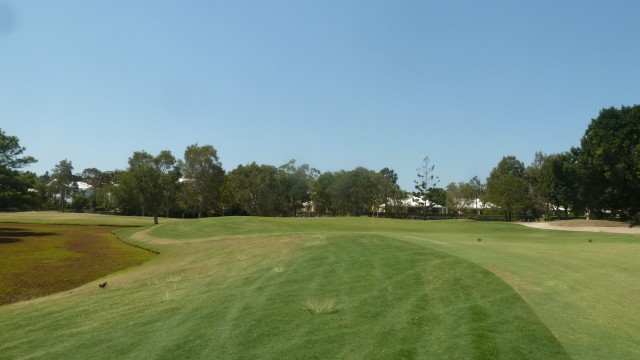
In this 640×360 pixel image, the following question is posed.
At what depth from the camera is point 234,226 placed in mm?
45312

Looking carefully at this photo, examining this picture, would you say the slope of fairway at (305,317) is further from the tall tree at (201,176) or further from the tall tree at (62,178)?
the tall tree at (62,178)

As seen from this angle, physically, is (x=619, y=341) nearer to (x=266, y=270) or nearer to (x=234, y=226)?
(x=266, y=270)

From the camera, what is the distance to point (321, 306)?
28.9ft

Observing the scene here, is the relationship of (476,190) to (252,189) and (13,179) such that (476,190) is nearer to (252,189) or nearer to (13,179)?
(252,189)

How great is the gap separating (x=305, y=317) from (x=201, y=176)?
102 meters

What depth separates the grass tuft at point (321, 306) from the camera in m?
8.66

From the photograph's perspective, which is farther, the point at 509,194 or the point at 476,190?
the point at 476,190

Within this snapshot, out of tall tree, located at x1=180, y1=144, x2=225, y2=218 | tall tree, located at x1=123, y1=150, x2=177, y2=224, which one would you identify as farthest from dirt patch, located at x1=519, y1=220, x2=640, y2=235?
tall tree, located at x1=180, y1=144, x2=225, y2=218

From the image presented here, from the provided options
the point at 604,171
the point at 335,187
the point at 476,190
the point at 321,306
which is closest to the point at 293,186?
the point at 335,187

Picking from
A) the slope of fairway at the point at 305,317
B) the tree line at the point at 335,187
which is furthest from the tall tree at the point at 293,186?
the slope of fairway at the point at 305,317

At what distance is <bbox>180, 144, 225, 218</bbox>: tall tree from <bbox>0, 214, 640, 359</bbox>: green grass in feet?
309

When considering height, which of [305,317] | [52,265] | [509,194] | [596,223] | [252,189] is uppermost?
[252,189]

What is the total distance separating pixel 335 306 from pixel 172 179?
8322 cm

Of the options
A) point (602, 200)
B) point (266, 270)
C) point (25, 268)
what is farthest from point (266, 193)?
point (266, 270)
